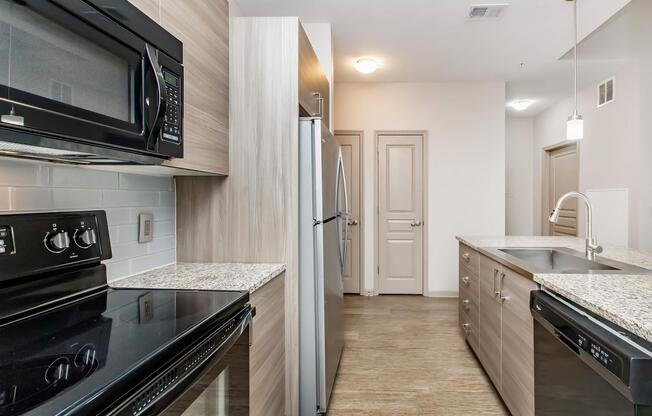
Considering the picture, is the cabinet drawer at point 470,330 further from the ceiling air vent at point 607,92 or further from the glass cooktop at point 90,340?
the ceiling air vent at point 607,92

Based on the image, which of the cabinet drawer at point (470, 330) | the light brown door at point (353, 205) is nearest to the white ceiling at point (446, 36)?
the light brown door at point (353, 205)

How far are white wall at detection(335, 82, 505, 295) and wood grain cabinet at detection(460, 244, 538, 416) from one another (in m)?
1.91

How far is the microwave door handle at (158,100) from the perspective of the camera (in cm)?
105

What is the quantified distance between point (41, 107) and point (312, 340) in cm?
156

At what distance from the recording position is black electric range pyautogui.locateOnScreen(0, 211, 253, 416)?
62cm

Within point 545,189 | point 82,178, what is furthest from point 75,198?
point 545,189

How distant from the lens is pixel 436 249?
4633mm

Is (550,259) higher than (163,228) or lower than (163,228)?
lower

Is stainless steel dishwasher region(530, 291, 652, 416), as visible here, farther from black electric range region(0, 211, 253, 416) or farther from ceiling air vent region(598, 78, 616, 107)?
ceiling air vent region(598, 78, 616, 107)

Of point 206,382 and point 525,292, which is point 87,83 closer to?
point 206,382

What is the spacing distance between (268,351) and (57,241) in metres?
0.87

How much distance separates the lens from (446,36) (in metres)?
3.32

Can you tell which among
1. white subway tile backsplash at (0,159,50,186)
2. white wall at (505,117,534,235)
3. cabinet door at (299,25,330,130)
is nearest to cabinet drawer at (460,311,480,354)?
cabinet door at (299,25,330,130)

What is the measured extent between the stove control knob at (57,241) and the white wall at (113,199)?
0.31 ft
